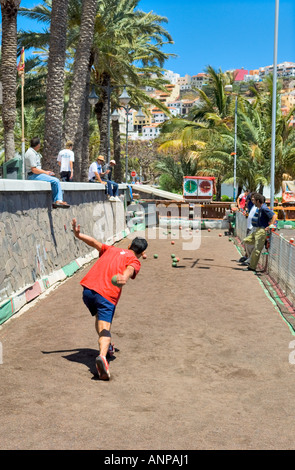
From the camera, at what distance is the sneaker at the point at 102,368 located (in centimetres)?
620

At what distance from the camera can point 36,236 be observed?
37.2 feet

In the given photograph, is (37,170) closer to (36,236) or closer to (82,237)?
(36,236)

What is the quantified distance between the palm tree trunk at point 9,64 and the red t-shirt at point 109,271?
1648 centimetres

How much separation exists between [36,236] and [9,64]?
12.3 m

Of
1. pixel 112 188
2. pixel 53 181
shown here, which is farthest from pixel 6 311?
pixel 112 188

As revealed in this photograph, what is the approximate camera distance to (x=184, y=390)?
6188 mm

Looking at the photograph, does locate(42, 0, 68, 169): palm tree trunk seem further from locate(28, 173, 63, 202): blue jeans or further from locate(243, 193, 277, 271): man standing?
locate(243, 193, 277, 271): man standing

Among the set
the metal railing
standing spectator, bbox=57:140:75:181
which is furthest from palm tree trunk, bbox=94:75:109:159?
the metal railing

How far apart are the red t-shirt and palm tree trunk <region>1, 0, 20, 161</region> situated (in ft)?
54.1

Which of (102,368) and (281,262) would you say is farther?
(281,262)

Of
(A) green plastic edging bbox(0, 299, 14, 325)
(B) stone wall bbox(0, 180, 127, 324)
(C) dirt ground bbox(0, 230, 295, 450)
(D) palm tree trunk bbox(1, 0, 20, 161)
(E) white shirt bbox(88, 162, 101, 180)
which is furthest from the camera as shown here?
(D) palm tree trunk bbox(1, 0, 20, 161)

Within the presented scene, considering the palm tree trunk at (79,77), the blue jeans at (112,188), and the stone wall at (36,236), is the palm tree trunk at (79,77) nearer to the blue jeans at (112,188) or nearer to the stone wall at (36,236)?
the blue jeans at (112,188)

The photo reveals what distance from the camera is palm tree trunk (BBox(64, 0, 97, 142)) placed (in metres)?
21.1

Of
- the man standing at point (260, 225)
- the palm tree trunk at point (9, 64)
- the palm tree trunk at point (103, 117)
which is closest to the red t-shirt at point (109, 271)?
the man standing at point (260, 225)
